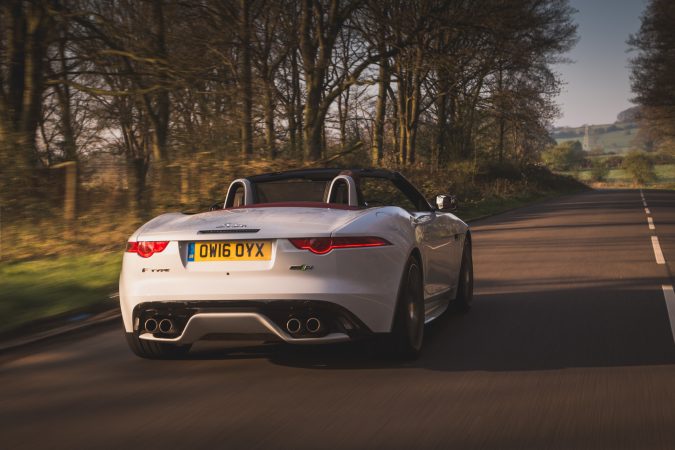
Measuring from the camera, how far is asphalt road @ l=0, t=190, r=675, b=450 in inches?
149

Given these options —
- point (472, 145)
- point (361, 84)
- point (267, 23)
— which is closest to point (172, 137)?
point (361, 84)

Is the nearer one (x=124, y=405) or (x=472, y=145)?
(x=124, y=405)

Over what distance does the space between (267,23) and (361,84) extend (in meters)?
3.99

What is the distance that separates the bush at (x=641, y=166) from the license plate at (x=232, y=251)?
87381 mm

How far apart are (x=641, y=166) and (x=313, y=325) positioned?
287 ft

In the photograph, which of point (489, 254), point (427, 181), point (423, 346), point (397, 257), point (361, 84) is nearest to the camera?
point (397, 257)

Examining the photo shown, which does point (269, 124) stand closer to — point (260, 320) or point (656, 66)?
point (260, 320)

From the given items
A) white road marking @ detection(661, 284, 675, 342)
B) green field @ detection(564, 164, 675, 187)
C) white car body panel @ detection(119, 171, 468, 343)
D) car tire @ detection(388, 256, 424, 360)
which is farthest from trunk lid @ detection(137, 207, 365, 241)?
green field @ detection(564, 164, 675, 187)

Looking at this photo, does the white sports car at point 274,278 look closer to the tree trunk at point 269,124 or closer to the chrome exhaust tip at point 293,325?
the chrome exhaust tip at point 293,325

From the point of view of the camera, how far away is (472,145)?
39.8m

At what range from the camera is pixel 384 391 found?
4621 mm

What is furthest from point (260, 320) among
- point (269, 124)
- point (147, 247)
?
point (269, 124)

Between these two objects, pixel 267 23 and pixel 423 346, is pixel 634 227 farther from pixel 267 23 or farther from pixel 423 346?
pixel 423 346

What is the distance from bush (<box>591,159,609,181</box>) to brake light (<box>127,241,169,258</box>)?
296 ft
